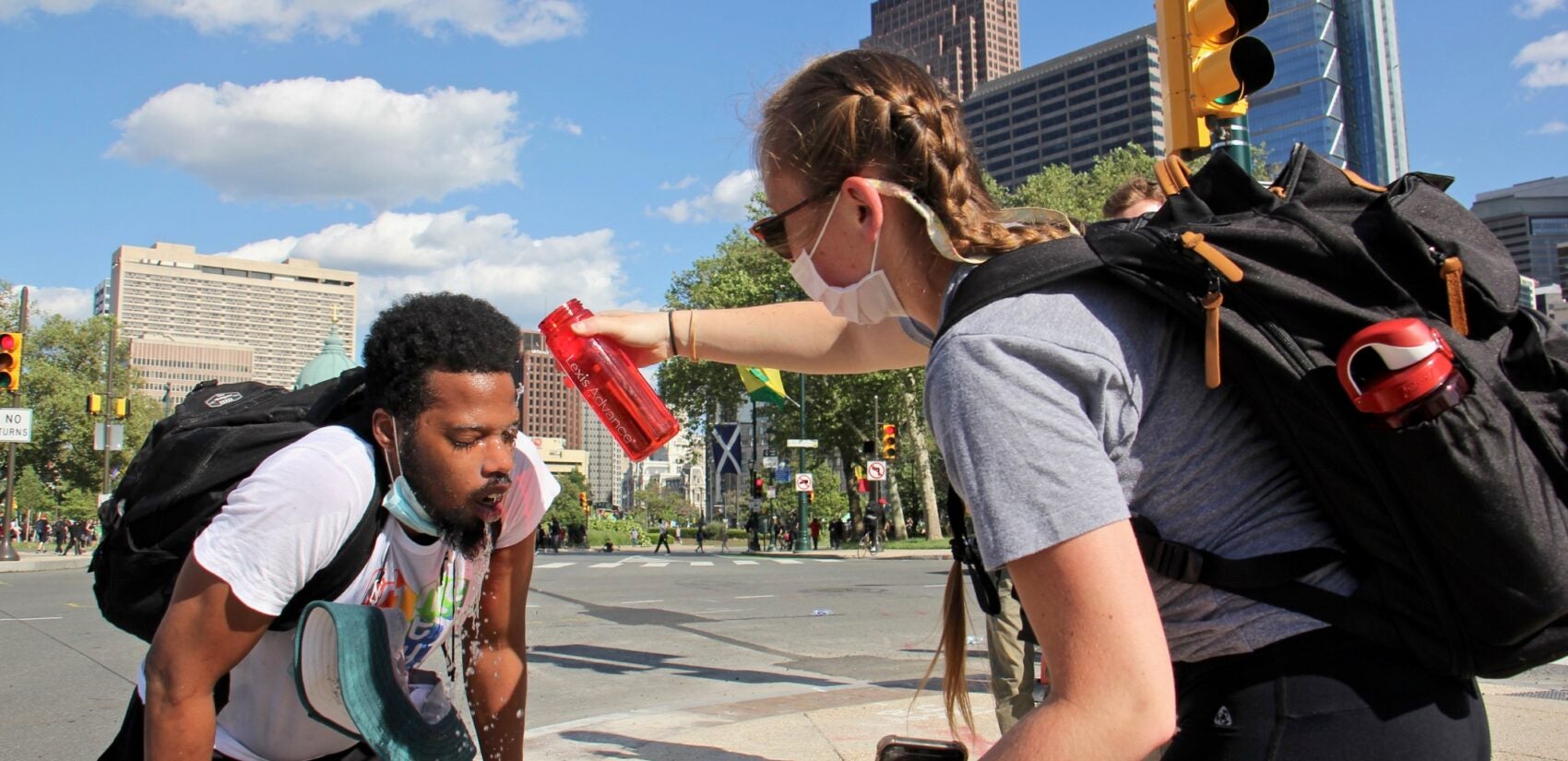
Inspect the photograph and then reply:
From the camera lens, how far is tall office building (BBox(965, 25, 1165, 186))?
171 metres

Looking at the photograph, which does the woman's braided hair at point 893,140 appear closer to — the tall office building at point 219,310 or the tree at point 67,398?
the tree at point 67,398

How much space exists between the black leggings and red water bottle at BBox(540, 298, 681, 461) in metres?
1.48

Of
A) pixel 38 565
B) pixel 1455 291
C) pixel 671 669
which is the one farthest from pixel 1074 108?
pixel 1455 291

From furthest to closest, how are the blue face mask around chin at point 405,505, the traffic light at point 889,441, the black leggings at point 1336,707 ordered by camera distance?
the traffic light at point 889,441, the blue face mask around chin at point 405,505, the black leggings at point 1336,707

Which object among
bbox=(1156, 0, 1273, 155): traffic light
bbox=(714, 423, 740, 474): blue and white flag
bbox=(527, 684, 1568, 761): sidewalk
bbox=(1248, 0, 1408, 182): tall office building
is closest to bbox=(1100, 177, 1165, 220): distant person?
bbox=(1156, 0, 1273, 155): traffic light

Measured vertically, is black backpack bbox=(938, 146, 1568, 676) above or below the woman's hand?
below

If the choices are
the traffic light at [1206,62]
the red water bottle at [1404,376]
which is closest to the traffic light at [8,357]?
the traffic light at [1206,62]

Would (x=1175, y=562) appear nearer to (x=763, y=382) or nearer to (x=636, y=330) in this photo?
(x=636, y=330)

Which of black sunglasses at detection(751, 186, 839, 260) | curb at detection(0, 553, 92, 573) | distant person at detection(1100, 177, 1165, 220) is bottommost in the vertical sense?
curb at detection(0, 553, 92, 573)

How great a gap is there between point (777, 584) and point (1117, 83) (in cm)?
17425

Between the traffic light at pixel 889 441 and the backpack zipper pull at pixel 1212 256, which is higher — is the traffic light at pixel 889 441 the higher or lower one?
the higher one

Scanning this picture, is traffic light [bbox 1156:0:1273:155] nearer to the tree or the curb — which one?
the curb

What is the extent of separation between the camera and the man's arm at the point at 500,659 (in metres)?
2.54

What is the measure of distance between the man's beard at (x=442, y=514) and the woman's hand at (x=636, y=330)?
0.45m
